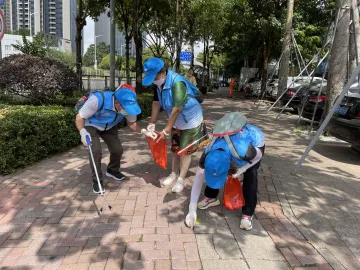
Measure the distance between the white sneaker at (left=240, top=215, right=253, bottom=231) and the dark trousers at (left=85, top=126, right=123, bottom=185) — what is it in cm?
180

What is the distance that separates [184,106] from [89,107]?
1.04 metres

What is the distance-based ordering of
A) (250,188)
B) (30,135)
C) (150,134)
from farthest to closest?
(30,135) → (150,134) → (250,188)

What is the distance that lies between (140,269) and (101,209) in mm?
1078

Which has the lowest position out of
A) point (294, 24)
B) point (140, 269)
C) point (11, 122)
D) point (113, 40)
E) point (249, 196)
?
point (140, 269)

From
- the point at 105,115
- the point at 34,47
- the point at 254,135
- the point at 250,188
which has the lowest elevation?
the point at 250,188

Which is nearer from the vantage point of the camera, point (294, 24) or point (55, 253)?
point (55, 253)

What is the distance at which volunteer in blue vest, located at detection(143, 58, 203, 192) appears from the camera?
143 inches

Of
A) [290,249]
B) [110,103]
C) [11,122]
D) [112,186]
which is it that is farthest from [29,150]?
[290,249]

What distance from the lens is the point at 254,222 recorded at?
3.40 meters

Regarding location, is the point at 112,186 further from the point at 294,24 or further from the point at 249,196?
the point at 294,24

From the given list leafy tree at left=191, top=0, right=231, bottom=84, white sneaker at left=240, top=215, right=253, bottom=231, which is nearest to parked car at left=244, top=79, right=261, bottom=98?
leafy tree at left=191, top=0, right=231, bottom=84

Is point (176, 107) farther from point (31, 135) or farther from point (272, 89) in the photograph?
point (272, 89)

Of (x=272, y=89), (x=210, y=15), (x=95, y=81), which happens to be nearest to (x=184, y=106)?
(x=95, y=81)

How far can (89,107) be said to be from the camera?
11.8ft
